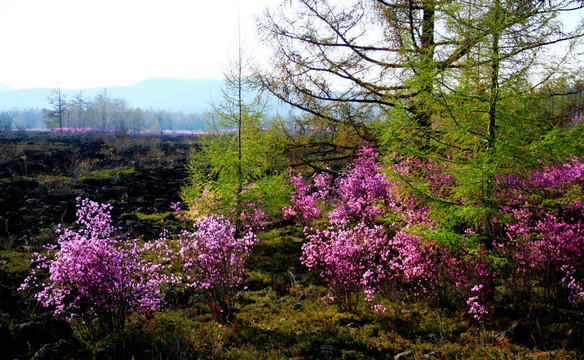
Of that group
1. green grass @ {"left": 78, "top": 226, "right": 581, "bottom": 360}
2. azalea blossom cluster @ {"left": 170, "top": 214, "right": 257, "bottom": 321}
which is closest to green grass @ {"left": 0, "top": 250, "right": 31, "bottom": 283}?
green grass @ {"left": 78, "top": 226, "right": 581, "bottom": 360}

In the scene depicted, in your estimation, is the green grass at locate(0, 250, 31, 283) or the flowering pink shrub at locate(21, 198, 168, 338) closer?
the flowering pink shrub at locate(21, 198, 168, 338)

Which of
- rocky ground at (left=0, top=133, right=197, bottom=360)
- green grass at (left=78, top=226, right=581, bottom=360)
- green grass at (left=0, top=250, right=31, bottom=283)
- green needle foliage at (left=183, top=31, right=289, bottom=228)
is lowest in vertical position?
green grass at (left=78, top=226, right=581, bottom=360)

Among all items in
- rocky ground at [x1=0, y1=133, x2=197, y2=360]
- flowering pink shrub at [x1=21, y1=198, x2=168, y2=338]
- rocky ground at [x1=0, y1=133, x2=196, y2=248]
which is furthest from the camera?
rocky ground at [x1=0, y1=133, x2=196, y2=248]

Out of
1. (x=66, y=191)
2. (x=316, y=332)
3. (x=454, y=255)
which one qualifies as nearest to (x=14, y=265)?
(x=316, y=332)

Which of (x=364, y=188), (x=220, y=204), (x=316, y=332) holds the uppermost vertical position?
(x=364, y=188)

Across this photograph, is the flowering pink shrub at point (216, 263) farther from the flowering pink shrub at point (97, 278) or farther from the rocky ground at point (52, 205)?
the rocky ground at point (52, 205)

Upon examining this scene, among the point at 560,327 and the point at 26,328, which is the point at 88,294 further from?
the point at 560,327

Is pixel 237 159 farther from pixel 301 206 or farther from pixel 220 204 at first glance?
pixel 301 206

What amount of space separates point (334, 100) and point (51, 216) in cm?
855

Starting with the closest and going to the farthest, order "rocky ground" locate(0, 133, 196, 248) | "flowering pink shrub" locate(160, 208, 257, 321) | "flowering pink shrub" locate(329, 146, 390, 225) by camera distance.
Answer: "flowering pink shrub" locate(160, 208, 257, 321)
"flowering pink shrub" locate(329, 146, 390, 225)
"rocky ground" locate(0, 133, 196, 248)

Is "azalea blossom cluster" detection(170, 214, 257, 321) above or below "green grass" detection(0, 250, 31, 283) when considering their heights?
above

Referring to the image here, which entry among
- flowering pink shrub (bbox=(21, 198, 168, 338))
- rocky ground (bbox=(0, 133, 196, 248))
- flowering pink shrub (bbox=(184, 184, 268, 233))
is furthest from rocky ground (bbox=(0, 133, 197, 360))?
flowering pink shrub (bbox=(184, 184, 268, 233))

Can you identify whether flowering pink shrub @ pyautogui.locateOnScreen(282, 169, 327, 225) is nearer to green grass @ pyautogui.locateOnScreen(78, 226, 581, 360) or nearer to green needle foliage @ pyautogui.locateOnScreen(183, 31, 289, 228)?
green needle foliage @ pyautogui.locateOnScreen(183, 31, 289, 228)

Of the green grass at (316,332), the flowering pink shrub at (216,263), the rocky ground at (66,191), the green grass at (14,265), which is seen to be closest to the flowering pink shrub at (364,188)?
the green grass at (316,332)
